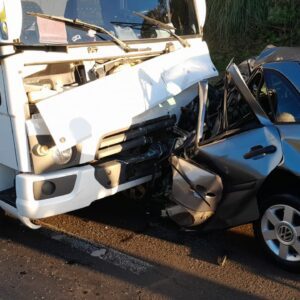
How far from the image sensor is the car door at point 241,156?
3660 millimetres

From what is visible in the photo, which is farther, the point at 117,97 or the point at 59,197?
the point at 117,97

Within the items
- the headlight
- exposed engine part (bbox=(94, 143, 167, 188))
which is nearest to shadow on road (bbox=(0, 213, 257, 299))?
exposed engine part (bbox=(94, 143, 167, 188))

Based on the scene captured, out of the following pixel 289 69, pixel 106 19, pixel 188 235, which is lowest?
pixel 188 235

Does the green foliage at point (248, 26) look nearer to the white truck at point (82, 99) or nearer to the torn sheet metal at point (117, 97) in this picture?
the torn sheet metal at point (117, 97)

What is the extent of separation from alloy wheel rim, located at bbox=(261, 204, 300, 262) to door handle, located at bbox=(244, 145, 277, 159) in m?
0.43

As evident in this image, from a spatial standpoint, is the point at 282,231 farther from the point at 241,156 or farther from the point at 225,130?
the point at 225,130

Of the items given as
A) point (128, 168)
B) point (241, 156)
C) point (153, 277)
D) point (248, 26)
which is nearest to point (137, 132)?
point (128, 168)

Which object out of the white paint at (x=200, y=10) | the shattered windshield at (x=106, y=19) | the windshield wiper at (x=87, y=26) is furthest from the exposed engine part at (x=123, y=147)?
the white paint at (x=200, y=10)

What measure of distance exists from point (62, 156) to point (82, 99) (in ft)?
1.56

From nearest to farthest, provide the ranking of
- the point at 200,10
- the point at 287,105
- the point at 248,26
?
the point at 287,105 → the point at 200,10 → the point at 248,26

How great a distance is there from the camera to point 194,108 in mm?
4688

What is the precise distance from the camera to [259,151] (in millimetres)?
3676

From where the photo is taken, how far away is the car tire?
12.1ft

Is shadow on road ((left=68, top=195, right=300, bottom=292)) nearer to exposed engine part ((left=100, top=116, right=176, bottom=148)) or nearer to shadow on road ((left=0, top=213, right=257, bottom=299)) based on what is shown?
shadow on road ((left=0, top=213, right=257, bottom=299))
